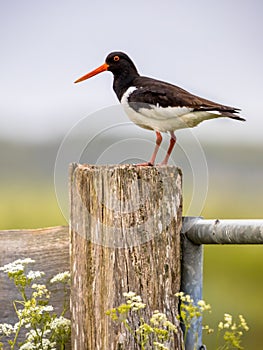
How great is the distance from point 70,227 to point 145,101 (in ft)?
2.01

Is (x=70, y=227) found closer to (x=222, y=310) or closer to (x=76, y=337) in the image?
(x=76, y=337)

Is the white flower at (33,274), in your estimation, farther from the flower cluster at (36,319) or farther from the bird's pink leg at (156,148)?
the bird's pink leg at (156,148)

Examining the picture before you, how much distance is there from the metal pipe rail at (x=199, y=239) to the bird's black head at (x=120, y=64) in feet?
3.30

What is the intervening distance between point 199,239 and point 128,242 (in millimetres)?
251

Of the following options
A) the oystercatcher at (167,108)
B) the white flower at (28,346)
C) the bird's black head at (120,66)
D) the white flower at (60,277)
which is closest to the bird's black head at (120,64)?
the bird's black head at (120,66)

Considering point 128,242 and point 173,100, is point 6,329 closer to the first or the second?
point 128,242

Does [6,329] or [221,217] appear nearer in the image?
[6,329]

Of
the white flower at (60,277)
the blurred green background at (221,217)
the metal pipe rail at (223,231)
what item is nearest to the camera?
the metal pipe rail at (223,231)

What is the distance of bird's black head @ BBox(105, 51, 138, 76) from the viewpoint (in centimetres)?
368

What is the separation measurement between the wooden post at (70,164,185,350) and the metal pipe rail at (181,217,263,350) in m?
0.05

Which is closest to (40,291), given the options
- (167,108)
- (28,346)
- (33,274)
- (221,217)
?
(33,274)

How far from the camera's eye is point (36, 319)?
297 cm

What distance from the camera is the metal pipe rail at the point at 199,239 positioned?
275 centimetres

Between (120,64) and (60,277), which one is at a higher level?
(120,64)
